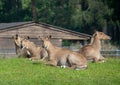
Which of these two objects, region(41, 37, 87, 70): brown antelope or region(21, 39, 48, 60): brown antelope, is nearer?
region(41, 37, 87, 70): brown antelope

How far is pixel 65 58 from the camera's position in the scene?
63.6 ft

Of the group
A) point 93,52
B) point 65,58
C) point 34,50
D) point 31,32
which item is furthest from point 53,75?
point 31,32

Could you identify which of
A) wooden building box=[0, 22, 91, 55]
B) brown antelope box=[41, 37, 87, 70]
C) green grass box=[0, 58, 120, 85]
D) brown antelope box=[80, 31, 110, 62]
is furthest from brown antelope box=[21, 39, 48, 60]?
wooden building box=[0, 22, 91, 55]

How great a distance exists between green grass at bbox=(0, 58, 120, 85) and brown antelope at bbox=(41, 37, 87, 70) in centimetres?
37

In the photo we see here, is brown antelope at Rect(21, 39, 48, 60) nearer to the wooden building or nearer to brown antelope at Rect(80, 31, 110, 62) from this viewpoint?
brown antelope at Rect(80, 31, 110, 62)

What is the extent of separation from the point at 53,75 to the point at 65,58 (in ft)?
9.90

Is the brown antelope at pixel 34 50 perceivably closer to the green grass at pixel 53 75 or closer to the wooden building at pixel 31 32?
the green grass at pixel 53 75

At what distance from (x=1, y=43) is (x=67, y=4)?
39568 millimetres

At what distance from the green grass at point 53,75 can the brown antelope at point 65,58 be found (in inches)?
14.4

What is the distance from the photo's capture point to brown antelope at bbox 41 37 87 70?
1875 cm

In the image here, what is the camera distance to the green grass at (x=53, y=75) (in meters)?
14.9

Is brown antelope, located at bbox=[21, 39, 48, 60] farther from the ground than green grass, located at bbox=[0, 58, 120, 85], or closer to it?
farther from the ground

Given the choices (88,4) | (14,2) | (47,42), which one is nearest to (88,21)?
(88,4)

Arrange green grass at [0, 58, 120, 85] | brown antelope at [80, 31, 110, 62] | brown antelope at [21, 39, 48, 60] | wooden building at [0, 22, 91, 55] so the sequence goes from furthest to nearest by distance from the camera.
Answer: wooden building at [0, 22, 91, 55]
brown antelope at [21, 39, 48, 60]
brown antelope at [80, 31, 110, 62]
green grass at [0, 58, 120, 85]
